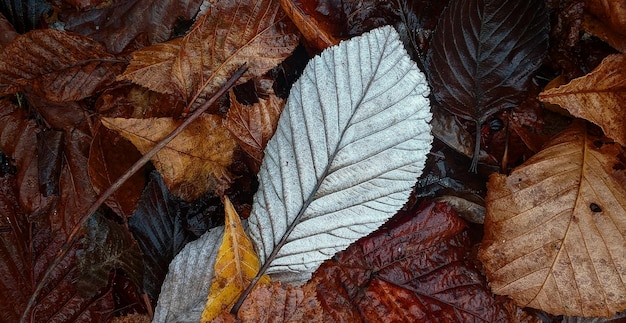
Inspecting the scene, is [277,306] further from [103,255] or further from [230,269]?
[103,255]

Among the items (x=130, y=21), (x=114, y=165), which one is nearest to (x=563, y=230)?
(x=114, y=165)

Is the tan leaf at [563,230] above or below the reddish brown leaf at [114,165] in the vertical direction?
below

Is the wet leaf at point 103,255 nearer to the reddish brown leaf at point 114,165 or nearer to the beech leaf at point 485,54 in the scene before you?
the reddish brown leaf at point 114,165

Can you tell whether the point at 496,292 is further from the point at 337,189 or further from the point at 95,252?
the point at 95,252

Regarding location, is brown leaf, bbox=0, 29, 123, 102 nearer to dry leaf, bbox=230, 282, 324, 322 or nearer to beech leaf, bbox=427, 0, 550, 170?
dry leaf, bbox=230, 282, 324, 322

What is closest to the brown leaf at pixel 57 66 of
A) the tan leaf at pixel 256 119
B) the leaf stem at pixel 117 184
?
the leaf stem at pixel 117 184
